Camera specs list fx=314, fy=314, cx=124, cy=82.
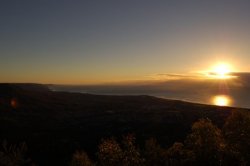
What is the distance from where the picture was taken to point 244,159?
53.7m

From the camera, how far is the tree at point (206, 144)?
2239 inches

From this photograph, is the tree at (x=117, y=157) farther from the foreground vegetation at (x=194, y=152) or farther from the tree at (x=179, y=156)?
the tree at (x=179, y=156)

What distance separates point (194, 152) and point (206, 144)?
9.29 feet

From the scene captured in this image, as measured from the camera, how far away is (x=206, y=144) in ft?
195

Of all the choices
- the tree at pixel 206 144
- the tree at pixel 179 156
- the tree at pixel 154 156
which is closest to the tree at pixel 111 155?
the tree at pixel 154 156

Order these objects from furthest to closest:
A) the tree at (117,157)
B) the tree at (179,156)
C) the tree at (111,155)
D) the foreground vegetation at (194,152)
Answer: the tree at (179,156)
the foreground vegetation at (194,152)
the tree at (117,157)
the tree at (111,155)

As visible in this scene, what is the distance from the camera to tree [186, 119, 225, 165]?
56.9 metres

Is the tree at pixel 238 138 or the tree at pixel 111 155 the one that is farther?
the tree at pixel 238 138

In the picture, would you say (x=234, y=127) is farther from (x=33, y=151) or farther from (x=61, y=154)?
(x=33, y=151)

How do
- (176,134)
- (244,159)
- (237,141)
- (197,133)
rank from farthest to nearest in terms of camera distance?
(176,134) < (197,133) < (237,141) < (244,159)

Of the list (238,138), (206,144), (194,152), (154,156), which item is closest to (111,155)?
(154,156)

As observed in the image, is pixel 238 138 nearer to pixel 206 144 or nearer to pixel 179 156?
pixel 206 144

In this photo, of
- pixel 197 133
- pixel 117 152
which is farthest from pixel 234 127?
pixel 117 152

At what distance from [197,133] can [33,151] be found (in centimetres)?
10443
